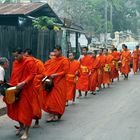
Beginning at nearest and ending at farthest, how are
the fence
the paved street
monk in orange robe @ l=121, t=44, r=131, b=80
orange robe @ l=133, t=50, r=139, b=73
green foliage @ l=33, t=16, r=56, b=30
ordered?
the paved street
the fence
green foliage @ l=33, t=16, r=56, b=30
monk in orange robe @ l=121, t=44, r=131, b=80
orange robe @ l=133, t=50, r=139, b=73

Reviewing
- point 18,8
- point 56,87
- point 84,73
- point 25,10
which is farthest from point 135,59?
point 56,87

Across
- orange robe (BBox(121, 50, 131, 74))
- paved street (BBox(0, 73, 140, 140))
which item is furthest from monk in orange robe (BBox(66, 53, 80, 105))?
orange robe (BBox(121, 50, 131, 74))

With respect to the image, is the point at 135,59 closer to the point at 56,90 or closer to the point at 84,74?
the point at 84,74

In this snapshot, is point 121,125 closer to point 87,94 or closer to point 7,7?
point 87,94

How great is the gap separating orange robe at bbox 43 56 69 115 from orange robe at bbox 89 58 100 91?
550 centimetres

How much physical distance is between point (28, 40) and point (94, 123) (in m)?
8.31

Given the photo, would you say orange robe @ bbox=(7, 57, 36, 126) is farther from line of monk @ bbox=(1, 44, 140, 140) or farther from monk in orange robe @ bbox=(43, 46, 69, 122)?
monk in orange robe @ bbox=(43, 46, 69, 122)

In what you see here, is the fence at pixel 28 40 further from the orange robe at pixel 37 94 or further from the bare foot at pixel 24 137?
the bare foot at pixel 24 137

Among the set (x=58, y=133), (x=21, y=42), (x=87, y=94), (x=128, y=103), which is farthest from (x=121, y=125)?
(x=21, y=42)

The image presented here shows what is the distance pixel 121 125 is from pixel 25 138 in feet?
7.34

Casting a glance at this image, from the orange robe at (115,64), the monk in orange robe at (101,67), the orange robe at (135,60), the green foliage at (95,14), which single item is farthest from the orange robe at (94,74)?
the green foliage at (95,14)

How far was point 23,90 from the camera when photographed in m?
8.34

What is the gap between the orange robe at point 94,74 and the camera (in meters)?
15.8

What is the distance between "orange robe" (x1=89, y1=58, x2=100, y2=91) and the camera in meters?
15.8
